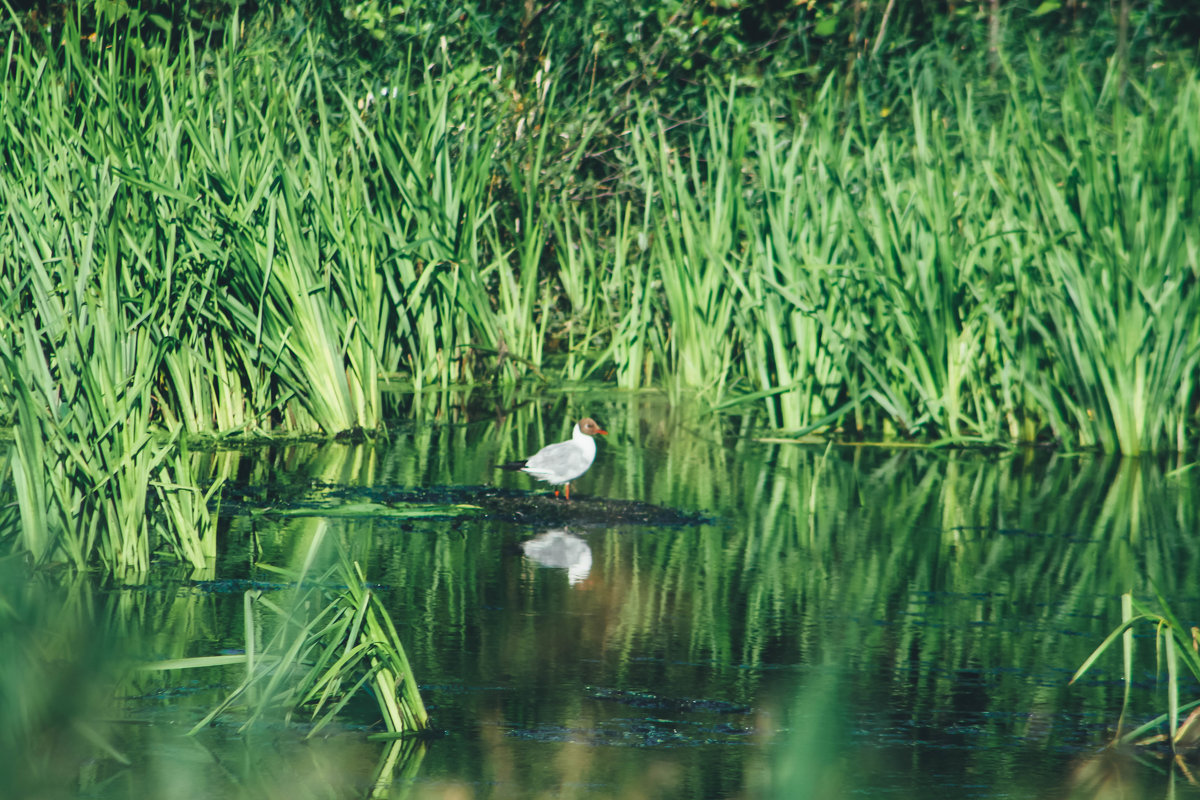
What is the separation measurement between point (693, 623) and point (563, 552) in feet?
2.85

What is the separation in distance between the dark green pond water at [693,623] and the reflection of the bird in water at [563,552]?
16 millimetres

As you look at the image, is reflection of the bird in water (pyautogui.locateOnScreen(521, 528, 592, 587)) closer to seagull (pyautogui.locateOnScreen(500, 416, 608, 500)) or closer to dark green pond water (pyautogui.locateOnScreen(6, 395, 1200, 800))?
dark green pond water (pyautogui.locateOnScreen(6, 395, 1200, 800))

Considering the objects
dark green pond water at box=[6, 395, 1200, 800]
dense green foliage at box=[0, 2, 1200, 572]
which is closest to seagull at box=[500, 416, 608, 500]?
dark green pond water at box=[6, 395, 1200, 800]

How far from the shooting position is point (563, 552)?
4703 millimetres

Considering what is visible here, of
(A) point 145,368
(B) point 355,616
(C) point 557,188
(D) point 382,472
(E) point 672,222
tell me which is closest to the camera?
(B) point 355,616

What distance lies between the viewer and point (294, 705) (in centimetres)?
306

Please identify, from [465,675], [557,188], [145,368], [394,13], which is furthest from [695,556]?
[394,13]

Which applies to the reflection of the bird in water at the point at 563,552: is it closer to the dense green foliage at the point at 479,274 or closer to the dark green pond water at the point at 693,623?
the dark green pond water at the point at 693,623

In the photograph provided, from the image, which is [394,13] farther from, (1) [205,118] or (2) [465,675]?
(2) [465,675]

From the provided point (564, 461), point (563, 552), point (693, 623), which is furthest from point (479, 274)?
point (693, 623)

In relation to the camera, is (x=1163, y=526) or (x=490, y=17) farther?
(x=490, y=17)

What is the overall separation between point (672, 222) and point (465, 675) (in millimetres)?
4449

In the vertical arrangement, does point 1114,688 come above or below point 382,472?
below

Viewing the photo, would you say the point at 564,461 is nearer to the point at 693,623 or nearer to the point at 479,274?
A: the point at 693,623
